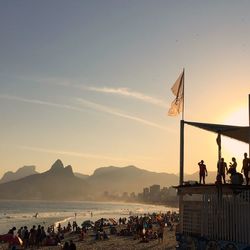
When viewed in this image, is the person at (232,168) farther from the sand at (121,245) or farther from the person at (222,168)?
the sand at (121,245)

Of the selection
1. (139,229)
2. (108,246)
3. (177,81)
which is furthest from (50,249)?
(177,81)

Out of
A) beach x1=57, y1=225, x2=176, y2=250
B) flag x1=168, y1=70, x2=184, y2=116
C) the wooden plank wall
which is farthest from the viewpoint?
beach x1=57, y1=225, x2=176, y2=250

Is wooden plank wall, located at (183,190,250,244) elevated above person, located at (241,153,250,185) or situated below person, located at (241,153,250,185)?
below

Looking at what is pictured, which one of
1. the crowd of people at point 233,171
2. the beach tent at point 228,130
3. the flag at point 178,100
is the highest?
the flag at point 178,100

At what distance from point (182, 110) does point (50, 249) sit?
14.2 m

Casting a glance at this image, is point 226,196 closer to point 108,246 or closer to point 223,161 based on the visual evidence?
point 223,161

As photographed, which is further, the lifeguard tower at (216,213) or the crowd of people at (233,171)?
the crowd of people at (233,171)

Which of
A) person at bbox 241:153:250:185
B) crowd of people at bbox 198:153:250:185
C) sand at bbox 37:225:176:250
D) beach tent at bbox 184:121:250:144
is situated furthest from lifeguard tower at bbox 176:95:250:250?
sand at bbox 37:225:176:250

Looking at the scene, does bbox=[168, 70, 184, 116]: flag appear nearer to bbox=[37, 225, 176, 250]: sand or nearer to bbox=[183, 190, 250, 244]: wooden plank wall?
bbox=[183, 190, 250, 244]: wooden plank wall

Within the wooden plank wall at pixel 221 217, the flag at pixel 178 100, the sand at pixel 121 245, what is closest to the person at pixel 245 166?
the wooden plank wall at pixel 221 217

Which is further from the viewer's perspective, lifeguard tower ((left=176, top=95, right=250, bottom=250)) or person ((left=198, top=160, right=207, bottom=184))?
person ((left=198, top=160, right=207, bottom=184))

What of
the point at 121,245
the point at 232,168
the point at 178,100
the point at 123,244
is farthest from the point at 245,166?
the point at 123,244

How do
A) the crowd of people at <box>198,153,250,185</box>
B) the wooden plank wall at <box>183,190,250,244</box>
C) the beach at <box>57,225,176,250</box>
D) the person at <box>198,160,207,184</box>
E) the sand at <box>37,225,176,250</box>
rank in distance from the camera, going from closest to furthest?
the wooden plank wall at <box>183,190,250,244</box> < the crowd of people at <box>198,153,250,185</box> < the person at <box>198,160,207,184</box> < the sand at <box>37,225,176,250</box> < the beach at <box>57,225,176,250</box>

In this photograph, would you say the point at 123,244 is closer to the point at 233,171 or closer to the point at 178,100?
the point at 178,100
